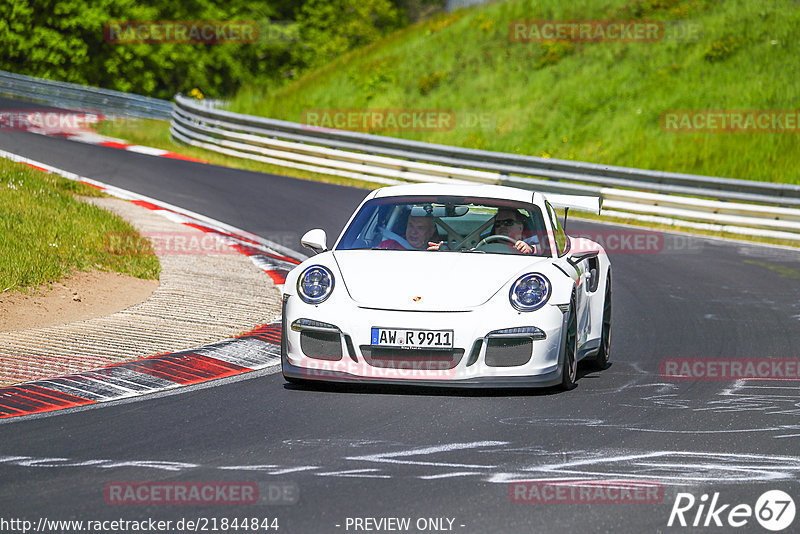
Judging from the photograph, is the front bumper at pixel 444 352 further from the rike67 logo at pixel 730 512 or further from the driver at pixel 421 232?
the rike67 logo at pixel 730 512

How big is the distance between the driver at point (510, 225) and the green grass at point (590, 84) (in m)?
17.7

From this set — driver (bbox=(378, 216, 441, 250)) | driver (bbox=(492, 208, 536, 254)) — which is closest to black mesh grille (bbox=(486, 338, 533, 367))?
driver (bbox=(492, 208, 536, 254))

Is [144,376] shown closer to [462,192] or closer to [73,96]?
[462,192]

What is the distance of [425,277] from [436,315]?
37 centimetres

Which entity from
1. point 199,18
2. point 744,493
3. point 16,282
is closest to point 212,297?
point 16,282

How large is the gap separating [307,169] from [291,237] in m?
8.89

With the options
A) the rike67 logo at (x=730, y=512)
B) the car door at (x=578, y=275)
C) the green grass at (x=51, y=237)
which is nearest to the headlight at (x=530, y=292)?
the car door at (x=578, y=275)

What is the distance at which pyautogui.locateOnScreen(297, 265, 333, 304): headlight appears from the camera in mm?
7652

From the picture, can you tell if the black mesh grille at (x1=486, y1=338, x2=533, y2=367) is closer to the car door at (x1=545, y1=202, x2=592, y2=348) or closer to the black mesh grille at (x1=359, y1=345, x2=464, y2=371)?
the black mesh grille at (x1=359, y1=345, x2=464, y2=371)

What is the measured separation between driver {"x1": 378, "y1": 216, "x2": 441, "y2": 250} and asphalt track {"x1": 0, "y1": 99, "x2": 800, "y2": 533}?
4.07 feet

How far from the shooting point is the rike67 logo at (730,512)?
16.5ft

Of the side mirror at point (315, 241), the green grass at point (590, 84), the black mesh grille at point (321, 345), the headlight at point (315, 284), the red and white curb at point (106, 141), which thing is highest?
the green grass at point (590, 84)

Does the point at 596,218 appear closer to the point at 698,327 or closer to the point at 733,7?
the point at 698,327

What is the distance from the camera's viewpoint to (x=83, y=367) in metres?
8.23
